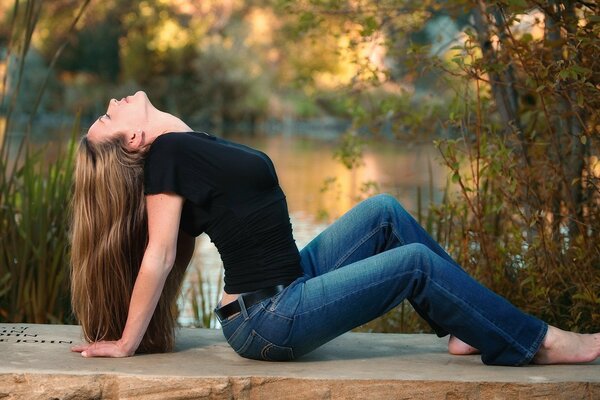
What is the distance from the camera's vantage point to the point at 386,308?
291cm

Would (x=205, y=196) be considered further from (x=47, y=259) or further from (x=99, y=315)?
(x=47, y=259)

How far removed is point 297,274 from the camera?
294cm

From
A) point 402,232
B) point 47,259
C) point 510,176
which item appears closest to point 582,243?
point 510,176

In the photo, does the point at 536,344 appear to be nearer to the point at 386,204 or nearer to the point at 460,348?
the point at 460,348

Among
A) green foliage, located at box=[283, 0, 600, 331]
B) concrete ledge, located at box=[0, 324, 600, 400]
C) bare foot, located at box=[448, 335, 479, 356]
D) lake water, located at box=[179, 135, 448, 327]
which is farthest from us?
lake water, located at box=[179, 135, 448, 327]

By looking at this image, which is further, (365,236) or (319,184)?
(319,184)

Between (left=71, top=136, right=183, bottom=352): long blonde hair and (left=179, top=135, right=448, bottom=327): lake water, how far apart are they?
5.62 ft

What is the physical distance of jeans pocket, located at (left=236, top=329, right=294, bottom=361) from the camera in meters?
2.88

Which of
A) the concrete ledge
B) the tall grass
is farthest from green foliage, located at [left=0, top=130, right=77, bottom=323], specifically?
the concrete ledge

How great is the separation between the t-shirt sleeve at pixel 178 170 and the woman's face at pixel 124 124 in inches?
3.5

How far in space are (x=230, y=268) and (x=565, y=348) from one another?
99 centimetres

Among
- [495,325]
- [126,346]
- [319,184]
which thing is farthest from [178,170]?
[319,184]

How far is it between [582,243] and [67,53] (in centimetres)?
2514

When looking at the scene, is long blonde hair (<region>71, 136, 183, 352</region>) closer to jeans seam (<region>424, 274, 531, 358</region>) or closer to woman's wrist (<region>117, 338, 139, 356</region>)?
woman's wrist (<region>117, 338, 139, 356</region>)
